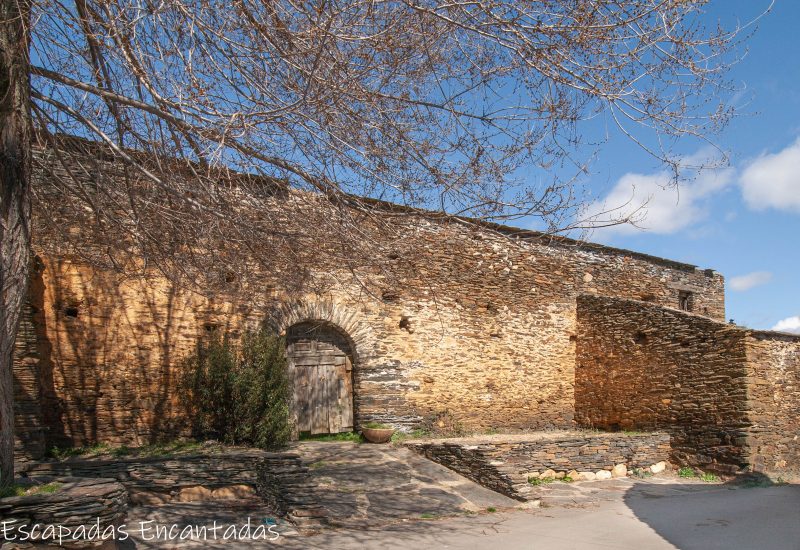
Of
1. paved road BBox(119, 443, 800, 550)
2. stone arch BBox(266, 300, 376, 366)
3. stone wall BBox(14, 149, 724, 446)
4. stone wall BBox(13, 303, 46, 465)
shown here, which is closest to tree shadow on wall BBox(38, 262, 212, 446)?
stone wall BBox(14, 149, 724, 446)

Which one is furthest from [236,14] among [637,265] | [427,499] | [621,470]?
[637,265]

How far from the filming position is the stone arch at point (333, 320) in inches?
432

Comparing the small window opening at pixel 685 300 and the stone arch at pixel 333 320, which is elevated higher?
the small window opening at pixel 685 300

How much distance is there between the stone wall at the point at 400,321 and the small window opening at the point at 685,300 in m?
0.21

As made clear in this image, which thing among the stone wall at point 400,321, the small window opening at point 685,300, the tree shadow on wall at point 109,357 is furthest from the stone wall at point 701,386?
the tree shadow on wall at point 109,357

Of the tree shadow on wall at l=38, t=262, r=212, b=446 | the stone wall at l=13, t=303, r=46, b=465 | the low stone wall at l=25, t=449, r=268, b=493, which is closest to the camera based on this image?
the low stone wall at l=25, t=449, r=268, b=493

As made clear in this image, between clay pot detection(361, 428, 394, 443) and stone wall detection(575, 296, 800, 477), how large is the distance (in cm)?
517

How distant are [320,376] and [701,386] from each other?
6.90 m

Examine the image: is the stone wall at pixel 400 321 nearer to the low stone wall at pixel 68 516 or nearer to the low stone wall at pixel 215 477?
the low stone wall at pixel 215 477

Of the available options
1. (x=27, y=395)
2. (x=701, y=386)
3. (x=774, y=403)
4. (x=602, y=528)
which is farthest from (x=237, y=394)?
(x=774, y=403)

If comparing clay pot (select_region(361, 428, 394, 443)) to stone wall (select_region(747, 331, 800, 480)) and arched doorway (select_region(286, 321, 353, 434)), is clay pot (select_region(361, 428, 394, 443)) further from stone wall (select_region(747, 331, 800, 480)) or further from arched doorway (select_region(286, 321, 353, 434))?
stone wall (select_region(747, 331, 800, 480))

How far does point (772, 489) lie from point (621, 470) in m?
2.28

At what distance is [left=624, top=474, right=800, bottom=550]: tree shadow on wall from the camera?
709cm

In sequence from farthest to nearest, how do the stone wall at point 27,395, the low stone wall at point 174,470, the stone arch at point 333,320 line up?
1. the stone arch at point 333,320
2. the stone wall at point 27,395
3. the low stone wall at point 174,470
